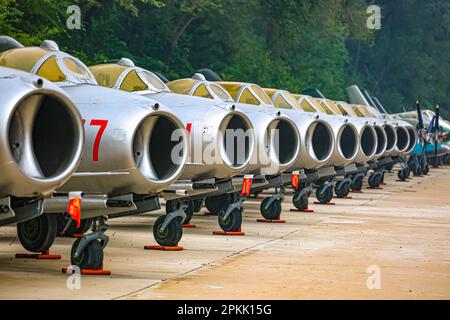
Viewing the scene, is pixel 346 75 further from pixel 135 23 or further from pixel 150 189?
pixel 150 189

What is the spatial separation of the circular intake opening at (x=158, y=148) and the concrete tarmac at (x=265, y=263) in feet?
3.31

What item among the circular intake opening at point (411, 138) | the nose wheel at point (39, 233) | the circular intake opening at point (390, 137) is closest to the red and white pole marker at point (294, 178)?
the nose wheel at point (39, 233)

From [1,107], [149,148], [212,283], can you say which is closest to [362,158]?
[149,148]

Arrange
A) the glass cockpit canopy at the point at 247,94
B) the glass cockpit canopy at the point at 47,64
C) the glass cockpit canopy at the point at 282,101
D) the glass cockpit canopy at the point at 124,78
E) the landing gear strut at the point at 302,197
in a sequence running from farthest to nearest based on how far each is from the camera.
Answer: the glass cockpit canopy at the point at 282,101
the landing gear strut at the point at 302,197
the glass cockpit canopy at the point at 247,94
the glass cockpit canopy at the point at 124,78
the glass cockpit canopy at the point at 47,64

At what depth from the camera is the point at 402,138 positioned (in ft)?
111

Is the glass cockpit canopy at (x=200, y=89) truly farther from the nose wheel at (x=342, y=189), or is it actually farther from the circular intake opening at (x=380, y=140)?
the circular intake opening at (x=380, y=140)

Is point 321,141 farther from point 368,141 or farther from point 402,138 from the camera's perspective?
point 402,138

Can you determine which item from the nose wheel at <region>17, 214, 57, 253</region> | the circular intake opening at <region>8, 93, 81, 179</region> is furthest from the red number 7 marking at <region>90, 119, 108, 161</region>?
the nose wheel at <region>17, 214, 57, 253</region>

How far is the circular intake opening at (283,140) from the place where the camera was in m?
18.9

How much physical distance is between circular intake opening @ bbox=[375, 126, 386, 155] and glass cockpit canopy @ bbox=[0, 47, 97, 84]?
643 inches

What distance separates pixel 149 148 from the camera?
13.9m

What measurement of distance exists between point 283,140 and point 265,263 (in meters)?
7.12

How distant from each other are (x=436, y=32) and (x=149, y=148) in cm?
6043

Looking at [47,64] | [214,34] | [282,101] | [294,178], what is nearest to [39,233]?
[47,64]
